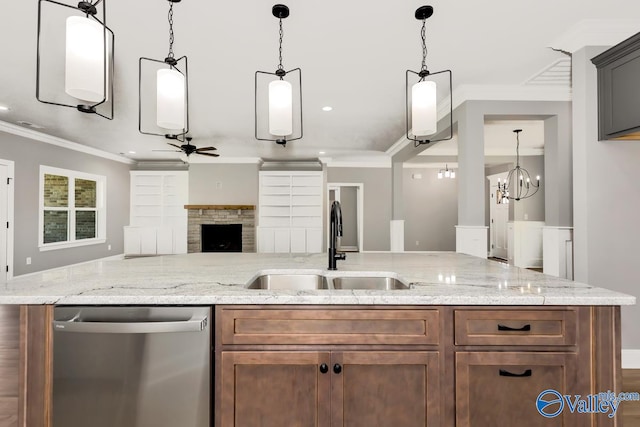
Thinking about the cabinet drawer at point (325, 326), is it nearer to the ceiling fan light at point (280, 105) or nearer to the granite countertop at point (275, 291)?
the granite countertop at point (275, 291)

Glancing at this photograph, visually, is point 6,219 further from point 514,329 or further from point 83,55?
point 514,329

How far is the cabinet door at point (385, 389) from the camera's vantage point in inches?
49.2

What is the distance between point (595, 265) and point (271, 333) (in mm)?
2641

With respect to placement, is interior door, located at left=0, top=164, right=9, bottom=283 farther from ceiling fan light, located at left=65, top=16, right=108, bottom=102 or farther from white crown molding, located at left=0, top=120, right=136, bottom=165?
ceiling fan light, located at left=65, top=16, right=108, bottom=102

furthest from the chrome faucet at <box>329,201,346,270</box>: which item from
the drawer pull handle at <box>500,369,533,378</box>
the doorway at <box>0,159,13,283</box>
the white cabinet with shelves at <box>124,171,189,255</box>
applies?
the white cabinet with shelves at <box>124,171,189,255</box>

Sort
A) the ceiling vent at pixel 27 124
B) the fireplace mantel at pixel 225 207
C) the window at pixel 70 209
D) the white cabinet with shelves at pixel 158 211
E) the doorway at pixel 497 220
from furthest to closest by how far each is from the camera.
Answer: the doorway at pixel 497 220 < the white cabinet with shelves at pixel 158 211 < the fireplace mantel at pixel 225 207 < the window at pixel 70 209 < the ceiling vent at pixel 27 124

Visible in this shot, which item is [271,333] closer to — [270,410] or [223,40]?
[270,410]

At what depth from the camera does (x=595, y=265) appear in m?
2.52

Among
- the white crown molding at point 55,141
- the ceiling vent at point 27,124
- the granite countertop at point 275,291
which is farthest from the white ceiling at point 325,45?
the granite countertop at point 275,291

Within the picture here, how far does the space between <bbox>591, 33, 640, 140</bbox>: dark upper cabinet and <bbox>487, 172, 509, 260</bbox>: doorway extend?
584 cm

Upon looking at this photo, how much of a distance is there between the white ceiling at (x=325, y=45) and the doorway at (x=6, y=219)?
119 centimetres

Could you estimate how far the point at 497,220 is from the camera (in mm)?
8453

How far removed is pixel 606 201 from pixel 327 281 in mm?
2337

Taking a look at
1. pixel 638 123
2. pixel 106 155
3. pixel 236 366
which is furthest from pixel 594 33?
pixel 106 155
